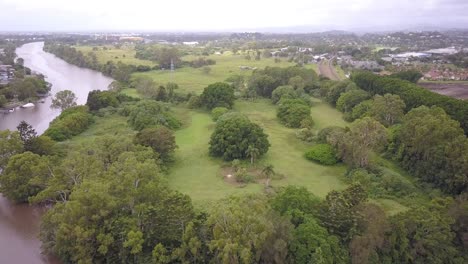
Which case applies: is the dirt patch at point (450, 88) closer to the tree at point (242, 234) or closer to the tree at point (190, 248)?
the tree at point (242, 234)

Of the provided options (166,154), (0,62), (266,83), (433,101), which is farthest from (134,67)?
(433,101)

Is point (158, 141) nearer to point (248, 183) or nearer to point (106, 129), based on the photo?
point (248, 183)

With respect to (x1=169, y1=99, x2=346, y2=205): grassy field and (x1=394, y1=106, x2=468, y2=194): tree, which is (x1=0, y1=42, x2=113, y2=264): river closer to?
(x1=169, y1=99, x2=346, y2=205): grassy field

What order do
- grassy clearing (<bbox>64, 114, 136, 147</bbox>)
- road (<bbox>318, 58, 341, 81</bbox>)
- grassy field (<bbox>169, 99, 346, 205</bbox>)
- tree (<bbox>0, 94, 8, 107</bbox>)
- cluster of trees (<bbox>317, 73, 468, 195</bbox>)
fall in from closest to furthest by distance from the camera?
cluster of trees (<bbox>317, 73, 468, 195</bbox>) < grassy field (<bbox>169, 99, 346, 205</bbox>) < grassy clearing (<bbox>64, 114, 136, 147</bbox>) < tree (<bbox>0, 94, 8, 107</bbox>) < road (<bbox>318, 58, 341, 81</bbox>)

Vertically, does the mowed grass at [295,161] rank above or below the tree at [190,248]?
below

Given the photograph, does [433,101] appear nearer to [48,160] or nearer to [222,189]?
[222,189]

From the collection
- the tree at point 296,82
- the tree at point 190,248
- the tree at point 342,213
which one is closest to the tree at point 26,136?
the tree at point 190,248

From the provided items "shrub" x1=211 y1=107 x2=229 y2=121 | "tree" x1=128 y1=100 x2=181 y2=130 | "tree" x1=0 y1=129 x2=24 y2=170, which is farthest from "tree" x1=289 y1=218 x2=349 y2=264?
"shrub" x1=211 y1=107 x2=229 y2=121
